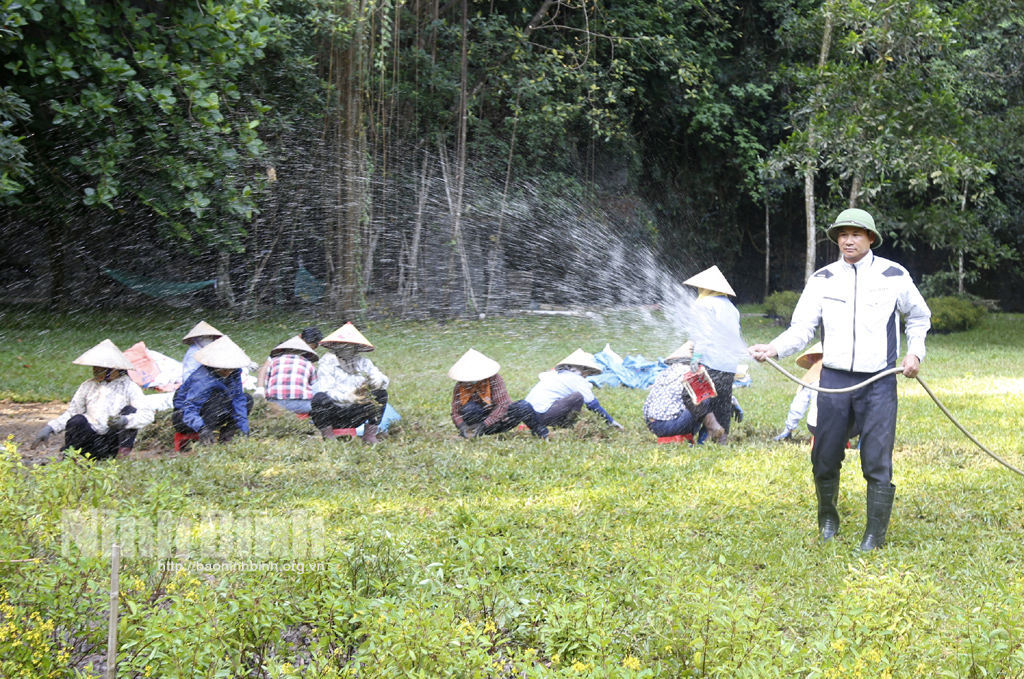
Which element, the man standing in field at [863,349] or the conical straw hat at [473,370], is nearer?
the man standing in field at [863,349]

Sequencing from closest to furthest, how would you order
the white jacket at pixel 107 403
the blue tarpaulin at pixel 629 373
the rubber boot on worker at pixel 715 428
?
the white jacket at pixel 107 403 < the rubber boot on worker at pixel 715 428 < the blue tarpaulin at pixel 629 373

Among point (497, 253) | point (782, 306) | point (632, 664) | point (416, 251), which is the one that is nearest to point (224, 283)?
point (416, 251)

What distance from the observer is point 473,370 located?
295 inches

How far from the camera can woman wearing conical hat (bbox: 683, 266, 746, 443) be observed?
6.92m

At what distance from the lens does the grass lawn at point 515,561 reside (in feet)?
9.29

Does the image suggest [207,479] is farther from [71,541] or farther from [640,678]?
[640,678]

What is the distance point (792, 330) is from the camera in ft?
15.7

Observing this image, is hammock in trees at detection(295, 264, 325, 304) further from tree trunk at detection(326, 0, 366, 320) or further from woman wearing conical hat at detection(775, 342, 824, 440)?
woman wearing conical hat at detection(775, 342, 824, 440)

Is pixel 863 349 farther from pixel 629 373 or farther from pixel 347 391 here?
pixel 629 373

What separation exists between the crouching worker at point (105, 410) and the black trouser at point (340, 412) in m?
1.30

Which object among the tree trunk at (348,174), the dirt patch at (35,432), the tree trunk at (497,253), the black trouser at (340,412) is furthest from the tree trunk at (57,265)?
the black trouser at (340,412)

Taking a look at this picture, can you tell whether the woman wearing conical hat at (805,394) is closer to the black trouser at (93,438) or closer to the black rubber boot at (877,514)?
the black rubber boot at (877,514)

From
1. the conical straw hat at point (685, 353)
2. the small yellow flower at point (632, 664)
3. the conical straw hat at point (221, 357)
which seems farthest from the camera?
the conical straw hat at point (685, 353)

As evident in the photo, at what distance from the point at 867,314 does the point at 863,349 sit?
0.60ft
